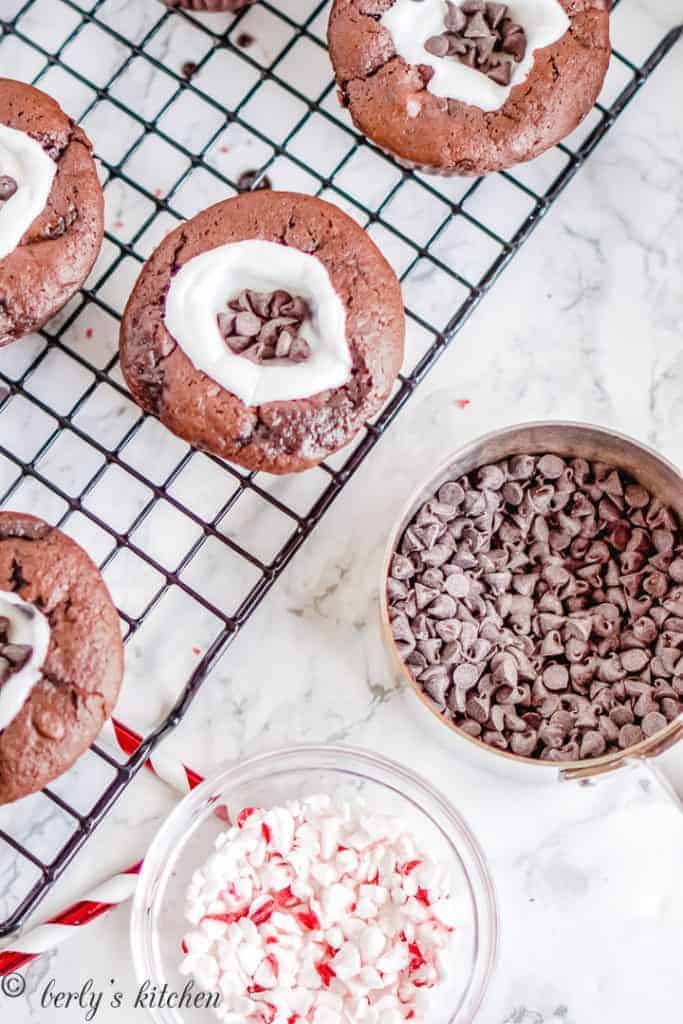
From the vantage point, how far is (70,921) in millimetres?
1713

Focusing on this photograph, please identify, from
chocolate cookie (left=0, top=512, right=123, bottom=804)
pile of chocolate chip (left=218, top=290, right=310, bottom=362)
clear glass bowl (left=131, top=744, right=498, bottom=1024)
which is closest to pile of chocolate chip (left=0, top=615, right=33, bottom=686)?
chocolate cookie (left=0, top=512, right=123, bottom=804)

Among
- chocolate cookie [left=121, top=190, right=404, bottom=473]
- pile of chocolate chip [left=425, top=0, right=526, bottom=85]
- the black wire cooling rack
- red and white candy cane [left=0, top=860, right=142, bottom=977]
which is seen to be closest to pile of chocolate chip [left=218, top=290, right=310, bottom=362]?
chocolate cookie [left=121, top=190, right=404, bottom=473]

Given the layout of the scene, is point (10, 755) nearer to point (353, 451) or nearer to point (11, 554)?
point (11, 554)

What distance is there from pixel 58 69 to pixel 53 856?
3.55 ft

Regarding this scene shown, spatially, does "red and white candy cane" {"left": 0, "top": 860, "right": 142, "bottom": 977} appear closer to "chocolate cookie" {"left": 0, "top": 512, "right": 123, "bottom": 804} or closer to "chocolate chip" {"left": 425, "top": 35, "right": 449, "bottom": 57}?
"chocolate cookie" {"left": 0, "top": 512, "right": 123, "bottom": 804}

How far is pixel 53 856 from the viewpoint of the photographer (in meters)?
1.75

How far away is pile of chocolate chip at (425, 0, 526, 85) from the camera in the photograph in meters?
1.71

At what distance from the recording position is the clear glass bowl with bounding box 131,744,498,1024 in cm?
173

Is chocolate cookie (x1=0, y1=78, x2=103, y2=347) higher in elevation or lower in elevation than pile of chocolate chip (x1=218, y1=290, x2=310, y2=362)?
lower

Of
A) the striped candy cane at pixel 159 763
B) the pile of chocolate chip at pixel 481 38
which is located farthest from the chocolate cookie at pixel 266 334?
the striped candy cane at pixel 159 763

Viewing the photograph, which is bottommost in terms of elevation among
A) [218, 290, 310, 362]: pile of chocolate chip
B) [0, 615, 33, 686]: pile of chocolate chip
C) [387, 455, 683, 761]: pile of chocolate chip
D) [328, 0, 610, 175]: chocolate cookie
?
[0, 615, 33, 686]: pile of chocolate chip

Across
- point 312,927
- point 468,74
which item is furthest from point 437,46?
point 312,927

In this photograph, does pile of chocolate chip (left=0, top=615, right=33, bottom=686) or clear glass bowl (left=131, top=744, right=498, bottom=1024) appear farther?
clear glass bowl (left=131, top=744, right=498, bottom=1024)

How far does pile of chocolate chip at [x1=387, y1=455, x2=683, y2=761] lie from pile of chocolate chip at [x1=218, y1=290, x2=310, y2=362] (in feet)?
0.92
